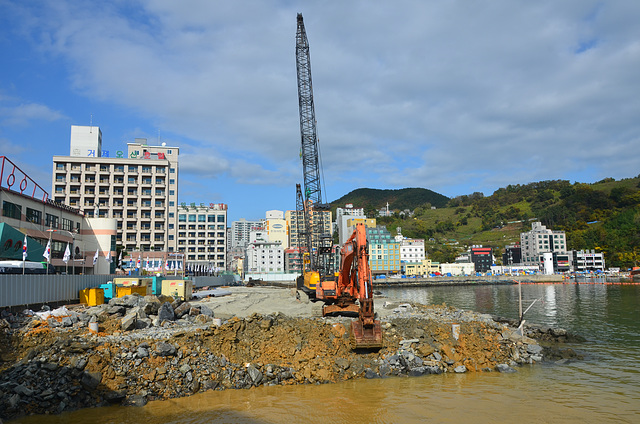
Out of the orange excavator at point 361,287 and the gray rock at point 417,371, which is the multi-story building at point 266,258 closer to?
the orange excavator at point 361,287

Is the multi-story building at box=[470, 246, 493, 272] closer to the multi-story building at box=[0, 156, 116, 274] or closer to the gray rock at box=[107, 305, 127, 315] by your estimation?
the multi-story building at box=[0, 156, 116, 274]

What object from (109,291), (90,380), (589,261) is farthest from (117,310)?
(589,261)

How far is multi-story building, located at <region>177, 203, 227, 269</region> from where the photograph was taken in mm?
112050

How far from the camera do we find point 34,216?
4500 cm

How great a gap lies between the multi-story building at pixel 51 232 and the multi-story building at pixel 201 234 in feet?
171

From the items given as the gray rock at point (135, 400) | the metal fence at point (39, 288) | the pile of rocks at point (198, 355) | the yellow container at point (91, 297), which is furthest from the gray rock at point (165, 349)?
the yellow container at point (91, 297)

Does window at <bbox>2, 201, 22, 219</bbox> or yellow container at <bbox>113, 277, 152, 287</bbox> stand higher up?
window at <bbox>2, 201, 22, 219</bbox>

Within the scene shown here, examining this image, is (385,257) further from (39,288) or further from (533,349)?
(39,288)

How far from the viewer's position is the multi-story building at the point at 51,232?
33250 millimetres

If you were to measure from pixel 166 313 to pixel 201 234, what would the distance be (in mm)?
90974

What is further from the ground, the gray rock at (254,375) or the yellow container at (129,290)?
the yellow container at (129,290)

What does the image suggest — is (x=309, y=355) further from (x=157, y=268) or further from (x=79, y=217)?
(x=157, y=268)

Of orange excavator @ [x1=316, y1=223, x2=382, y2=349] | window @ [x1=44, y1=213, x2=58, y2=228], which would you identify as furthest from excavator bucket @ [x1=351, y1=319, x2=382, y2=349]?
window @ [x1=44, y1=213, x2=58, y2=228]

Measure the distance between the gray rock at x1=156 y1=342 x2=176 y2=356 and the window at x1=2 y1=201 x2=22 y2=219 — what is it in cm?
3139
